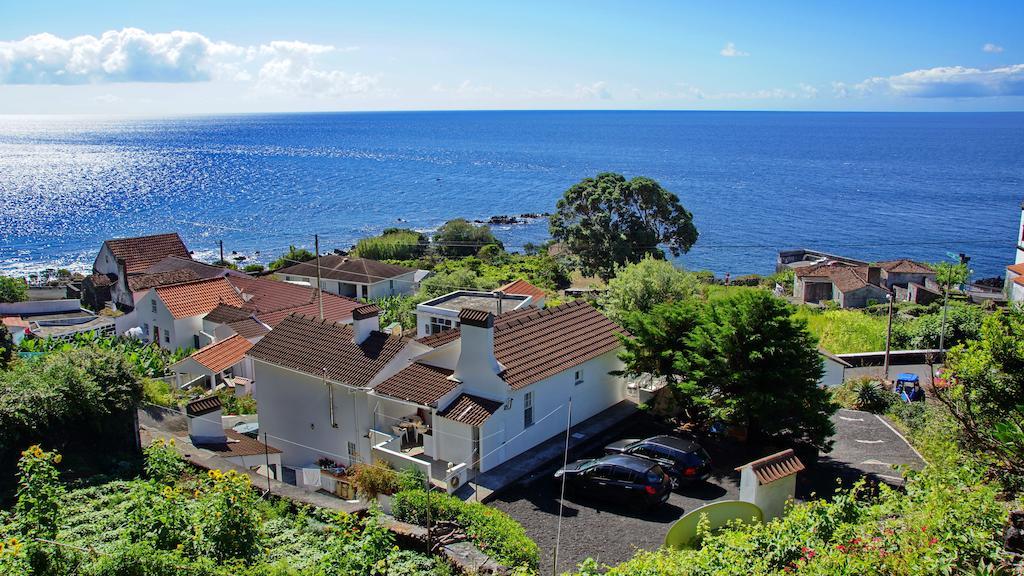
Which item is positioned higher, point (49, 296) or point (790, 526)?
point (790, 526)

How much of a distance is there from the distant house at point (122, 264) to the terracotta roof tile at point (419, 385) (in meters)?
38.5

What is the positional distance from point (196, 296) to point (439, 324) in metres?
16.9

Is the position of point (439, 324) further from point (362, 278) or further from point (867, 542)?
point (362, 278)

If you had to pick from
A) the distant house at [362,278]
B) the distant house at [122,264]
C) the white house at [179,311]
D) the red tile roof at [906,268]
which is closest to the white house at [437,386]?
the white house at [179,311]

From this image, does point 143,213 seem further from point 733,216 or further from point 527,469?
point 527,469

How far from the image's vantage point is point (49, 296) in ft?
174

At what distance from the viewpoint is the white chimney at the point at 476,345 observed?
20.1m

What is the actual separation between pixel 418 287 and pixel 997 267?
6205cm

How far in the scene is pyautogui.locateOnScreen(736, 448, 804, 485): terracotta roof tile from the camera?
13875mm

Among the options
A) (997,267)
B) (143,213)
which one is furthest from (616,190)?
(143,213)

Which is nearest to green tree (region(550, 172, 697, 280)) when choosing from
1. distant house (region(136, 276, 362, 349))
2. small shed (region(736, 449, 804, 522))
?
distant house (region(136, 276, 362, 349))

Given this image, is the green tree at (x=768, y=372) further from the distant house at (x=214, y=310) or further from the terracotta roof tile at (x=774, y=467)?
the distant house at (x=214, y=310)

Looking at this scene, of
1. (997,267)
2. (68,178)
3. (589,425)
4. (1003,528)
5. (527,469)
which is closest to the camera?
(1003,528)

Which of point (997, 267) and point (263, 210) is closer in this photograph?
point (997, 267)
